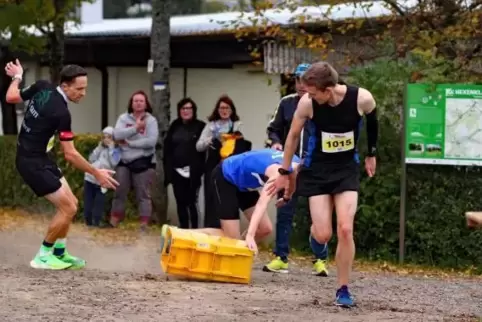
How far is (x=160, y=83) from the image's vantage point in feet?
49.6

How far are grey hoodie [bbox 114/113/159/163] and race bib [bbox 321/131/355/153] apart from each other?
238 inches

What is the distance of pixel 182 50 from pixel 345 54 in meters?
4.14

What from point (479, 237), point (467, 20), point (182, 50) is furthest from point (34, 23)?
point (479, 237)

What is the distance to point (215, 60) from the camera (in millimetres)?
16125

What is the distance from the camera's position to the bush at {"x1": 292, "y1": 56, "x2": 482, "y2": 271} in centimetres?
1159

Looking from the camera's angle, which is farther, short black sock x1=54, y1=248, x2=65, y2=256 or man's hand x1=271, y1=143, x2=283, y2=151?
man's hand x1=271, y1=143, x2=283, y2=151

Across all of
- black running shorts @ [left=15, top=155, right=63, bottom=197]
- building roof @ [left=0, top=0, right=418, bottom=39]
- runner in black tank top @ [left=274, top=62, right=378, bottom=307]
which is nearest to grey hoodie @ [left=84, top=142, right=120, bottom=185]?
building roof @ [left=0, top=0, right=418, bottom=39]

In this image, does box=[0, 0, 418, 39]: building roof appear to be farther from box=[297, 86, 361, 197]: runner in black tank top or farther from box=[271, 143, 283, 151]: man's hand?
box=[297, 86, 361, 197]: runner in black tank top

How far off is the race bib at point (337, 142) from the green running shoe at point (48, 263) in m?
3.06

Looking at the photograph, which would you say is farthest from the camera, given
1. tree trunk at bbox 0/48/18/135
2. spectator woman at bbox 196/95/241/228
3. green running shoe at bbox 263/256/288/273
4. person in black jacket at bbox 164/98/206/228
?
tree trunk at bbox 0/48/18/135

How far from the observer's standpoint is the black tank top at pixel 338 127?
26.5ft

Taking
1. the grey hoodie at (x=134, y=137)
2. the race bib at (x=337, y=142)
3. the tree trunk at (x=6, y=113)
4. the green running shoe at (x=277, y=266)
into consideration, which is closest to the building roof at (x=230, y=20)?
the tree trunk at (x=6, y=113)

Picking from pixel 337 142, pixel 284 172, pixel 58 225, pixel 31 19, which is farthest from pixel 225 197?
pixel 31 19

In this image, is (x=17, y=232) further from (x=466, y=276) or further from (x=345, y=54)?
(x=466, y=276)
